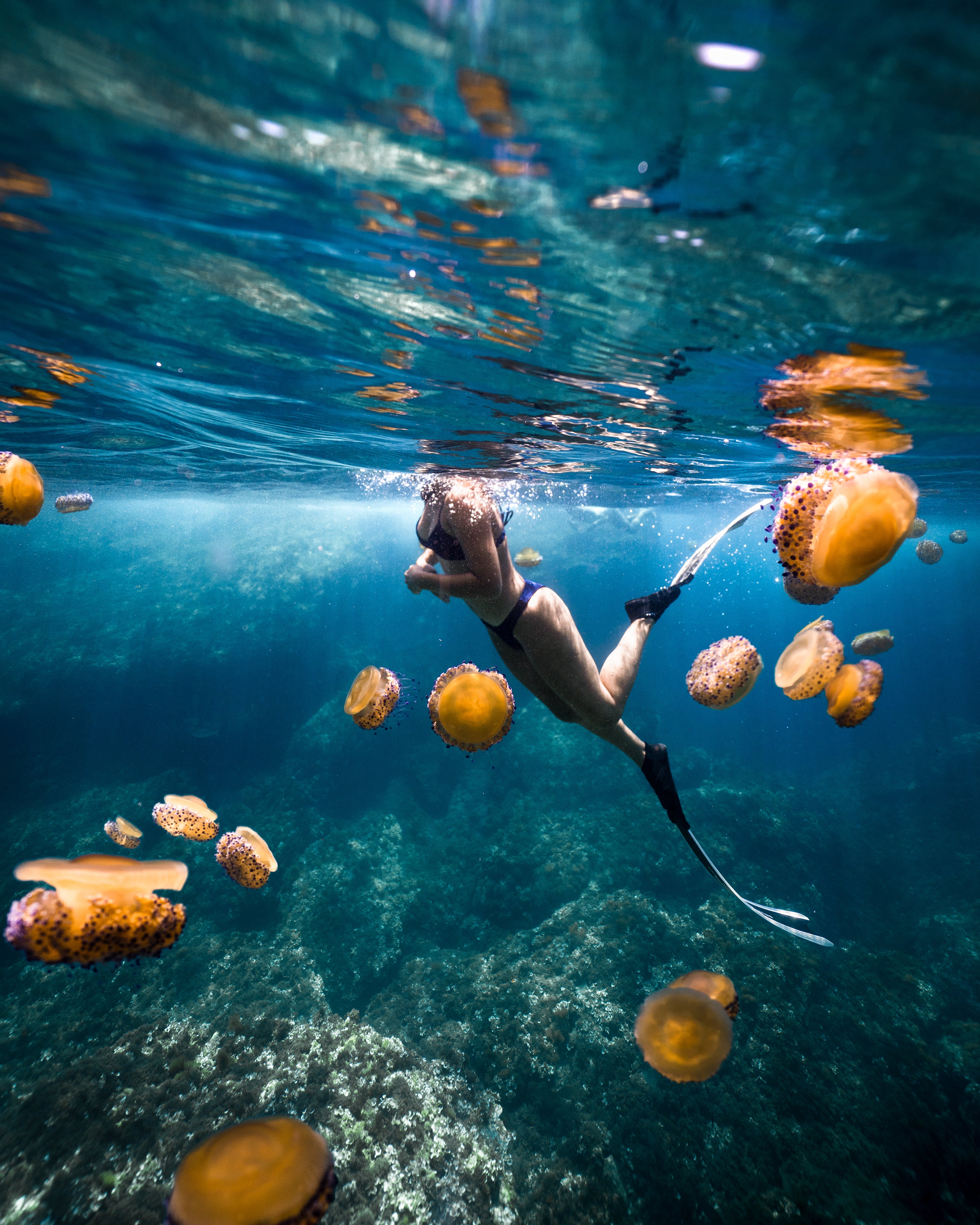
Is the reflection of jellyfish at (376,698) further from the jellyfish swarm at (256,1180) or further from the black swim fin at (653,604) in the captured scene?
the jellyfish swarm at (256,1180)

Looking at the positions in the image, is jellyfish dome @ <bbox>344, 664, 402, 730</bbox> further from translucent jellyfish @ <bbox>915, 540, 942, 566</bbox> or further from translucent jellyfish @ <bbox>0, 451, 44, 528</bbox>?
translucent jellyfish @ <bbox>915, 540, 942, 566</bbox>

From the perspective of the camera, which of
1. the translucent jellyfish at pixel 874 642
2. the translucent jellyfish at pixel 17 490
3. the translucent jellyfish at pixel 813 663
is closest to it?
the translucent jellyfish at pixel 17 490

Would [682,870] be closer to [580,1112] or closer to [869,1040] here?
[869,1040]

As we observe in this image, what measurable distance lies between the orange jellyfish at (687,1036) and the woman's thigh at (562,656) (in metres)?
2.58

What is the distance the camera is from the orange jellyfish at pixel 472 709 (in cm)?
438

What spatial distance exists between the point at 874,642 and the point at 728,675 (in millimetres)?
6070

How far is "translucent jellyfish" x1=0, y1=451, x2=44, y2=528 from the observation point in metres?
4.26

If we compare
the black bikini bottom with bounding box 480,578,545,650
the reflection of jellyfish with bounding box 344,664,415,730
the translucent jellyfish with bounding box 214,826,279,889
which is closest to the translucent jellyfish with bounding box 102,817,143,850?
the translucent jellyfish with bounding box 214,826,279,889

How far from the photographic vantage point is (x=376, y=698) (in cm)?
539

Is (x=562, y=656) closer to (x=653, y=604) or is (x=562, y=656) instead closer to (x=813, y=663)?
(x=653, y=604)

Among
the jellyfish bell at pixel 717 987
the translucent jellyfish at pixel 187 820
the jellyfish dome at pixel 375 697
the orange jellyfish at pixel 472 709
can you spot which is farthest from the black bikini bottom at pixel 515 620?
the jellyfish bell at pixel 717 987

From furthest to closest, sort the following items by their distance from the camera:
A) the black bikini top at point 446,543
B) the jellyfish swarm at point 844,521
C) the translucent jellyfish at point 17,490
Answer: the black bikini top at point 446,543 < the translucent jellyfish at point 17,490 < the jellyfish swarm at point 844,521

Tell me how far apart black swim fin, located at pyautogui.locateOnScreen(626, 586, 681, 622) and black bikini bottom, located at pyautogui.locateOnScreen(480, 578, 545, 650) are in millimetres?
1214

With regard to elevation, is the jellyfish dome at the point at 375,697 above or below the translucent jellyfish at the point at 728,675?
below
